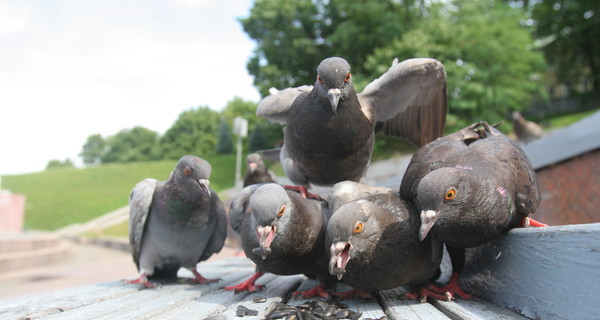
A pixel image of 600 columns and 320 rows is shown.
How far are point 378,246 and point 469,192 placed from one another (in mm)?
568

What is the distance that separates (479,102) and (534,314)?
850 inches

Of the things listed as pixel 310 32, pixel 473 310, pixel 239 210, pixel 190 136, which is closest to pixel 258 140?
pixel 310 32

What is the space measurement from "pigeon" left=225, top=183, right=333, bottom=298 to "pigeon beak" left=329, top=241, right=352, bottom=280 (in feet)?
1.25

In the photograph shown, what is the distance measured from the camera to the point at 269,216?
Answer: 2.70 metres

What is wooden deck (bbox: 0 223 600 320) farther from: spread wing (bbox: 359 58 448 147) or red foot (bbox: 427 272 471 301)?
spread wing (bbox: 359 58 448 147)

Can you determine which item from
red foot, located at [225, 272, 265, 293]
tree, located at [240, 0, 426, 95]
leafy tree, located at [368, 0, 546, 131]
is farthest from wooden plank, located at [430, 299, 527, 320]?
tree, located at [240, 0, 426, 95]

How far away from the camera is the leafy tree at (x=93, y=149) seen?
108 meters

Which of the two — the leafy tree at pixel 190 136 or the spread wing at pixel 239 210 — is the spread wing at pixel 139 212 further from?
the leafy tree at pixel 190 136

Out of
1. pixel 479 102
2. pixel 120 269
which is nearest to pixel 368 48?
pixel 479 102

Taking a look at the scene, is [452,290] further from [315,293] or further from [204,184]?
[204,184]

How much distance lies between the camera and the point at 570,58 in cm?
3312

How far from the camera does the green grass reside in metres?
27.3

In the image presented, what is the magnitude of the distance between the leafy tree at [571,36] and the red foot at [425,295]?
3308 centimetres

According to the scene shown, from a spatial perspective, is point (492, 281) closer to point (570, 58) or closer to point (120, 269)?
point (120, 269)
